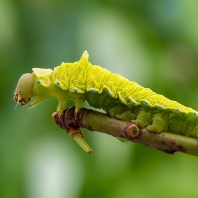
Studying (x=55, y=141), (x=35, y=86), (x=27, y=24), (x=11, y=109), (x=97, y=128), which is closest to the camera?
(x=97, y=128)

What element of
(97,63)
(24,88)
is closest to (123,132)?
(24,88)

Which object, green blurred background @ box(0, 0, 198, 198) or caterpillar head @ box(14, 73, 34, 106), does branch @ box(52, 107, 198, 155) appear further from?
green blurred background @ box(0, 0, 198, 198)

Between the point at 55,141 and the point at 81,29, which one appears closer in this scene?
the point at 55,141

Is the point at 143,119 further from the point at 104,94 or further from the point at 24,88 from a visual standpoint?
the point at 24,88

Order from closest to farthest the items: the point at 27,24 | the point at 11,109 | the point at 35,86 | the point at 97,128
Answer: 1. the point at 97,128
2. the point at 35,86
3. the point at 11,109
4. the point at 27,24

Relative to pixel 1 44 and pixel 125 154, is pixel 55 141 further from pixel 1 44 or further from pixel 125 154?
pixel 1 44

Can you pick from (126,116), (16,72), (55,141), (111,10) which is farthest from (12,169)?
(126,116)
